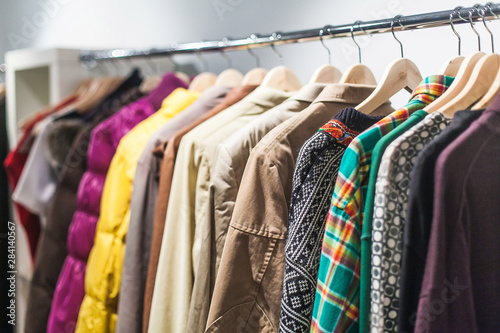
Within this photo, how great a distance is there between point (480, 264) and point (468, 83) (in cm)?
28

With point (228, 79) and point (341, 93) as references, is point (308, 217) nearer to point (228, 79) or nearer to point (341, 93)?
point (341, 93)

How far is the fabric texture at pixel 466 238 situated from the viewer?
2.00 ft

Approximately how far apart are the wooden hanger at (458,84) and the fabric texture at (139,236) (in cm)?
60

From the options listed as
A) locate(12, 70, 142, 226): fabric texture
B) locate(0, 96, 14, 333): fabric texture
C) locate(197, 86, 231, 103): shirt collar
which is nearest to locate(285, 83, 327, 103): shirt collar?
locate(197, 86, 231, 103): shirt collar

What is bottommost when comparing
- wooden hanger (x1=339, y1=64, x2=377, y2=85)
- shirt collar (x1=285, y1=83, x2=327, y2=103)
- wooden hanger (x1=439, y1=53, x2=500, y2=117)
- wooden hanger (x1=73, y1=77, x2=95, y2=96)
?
wooden hanger (x1=439, y1=53, x2=500, y2=117)

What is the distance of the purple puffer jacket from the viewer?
134 centimetres

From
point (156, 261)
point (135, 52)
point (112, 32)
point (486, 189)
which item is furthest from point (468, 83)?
point (112, 32)

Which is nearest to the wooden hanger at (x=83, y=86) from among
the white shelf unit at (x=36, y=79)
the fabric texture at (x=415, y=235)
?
the white shelf unit at (x=36, y=79)

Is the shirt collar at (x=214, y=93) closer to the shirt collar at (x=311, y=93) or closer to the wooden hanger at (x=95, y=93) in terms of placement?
the shirt collar at (x=311, y=93)

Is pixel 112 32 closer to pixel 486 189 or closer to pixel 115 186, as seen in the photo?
pixel 115 186

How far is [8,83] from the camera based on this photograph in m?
A: 1.86

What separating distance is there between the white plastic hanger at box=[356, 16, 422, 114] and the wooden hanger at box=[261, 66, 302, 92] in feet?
0.97

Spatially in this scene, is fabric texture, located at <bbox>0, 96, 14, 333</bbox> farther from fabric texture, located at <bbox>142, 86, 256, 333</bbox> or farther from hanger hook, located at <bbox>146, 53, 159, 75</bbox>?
fabric texture, located at <bbox>142, 86, 256, 333</bbox>

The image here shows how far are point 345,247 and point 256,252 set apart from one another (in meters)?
0.19
